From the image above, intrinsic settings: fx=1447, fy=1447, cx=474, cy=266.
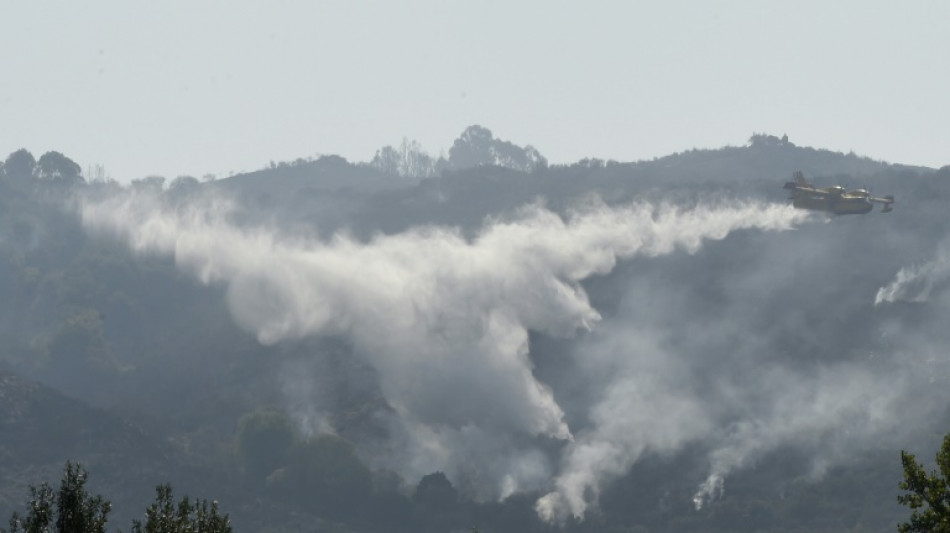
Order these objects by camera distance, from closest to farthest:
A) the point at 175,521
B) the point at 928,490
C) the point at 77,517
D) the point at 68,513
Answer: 1. the point at 928,490
2. the point at 77,517
3. the point at 68,513
4. the point at 175,521

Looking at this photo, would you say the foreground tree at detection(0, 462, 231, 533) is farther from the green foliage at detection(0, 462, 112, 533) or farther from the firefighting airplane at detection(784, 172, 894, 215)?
the firefighting airplane at detection(784, 172, 894, 215)

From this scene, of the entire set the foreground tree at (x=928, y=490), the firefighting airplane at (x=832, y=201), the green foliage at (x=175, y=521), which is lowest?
the foreground tree at (x=928, y=490)

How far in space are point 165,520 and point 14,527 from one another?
29.0 ft

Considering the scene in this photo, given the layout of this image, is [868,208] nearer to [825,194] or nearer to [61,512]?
[825,194]

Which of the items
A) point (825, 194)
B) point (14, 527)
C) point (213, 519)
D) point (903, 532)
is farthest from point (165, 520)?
point (825, 194)

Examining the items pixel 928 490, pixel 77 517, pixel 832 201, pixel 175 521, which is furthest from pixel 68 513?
pixel 832 201

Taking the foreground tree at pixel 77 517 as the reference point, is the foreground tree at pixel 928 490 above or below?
below

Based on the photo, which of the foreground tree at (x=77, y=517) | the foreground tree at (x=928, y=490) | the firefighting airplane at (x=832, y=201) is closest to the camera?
the foreground tree at (x=928, y=490)

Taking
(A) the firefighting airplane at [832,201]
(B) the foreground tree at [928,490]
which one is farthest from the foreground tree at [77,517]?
(A) the firefighting airplane at [832,201]

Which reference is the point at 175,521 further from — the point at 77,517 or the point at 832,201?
the point at 832,201

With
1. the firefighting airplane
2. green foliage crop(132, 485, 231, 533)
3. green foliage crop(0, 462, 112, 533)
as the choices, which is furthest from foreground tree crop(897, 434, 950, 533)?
the firefighting airplane

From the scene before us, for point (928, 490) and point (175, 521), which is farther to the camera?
point (175, 521)

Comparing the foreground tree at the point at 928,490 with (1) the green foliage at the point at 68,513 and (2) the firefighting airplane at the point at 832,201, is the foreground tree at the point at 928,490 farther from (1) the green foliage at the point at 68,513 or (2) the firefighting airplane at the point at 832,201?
(2) the firefighting airplane at the point at 832,201

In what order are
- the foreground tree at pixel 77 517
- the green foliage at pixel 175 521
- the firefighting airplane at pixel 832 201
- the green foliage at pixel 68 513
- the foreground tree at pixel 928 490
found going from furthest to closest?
the firefighting airplane at pixel 832 201 < the green foliage at pixel 175 521 < the foreground tree at pixel 77 517 < the green foliage at pixel 68 513 < the foreground tree at pixel 928 490
